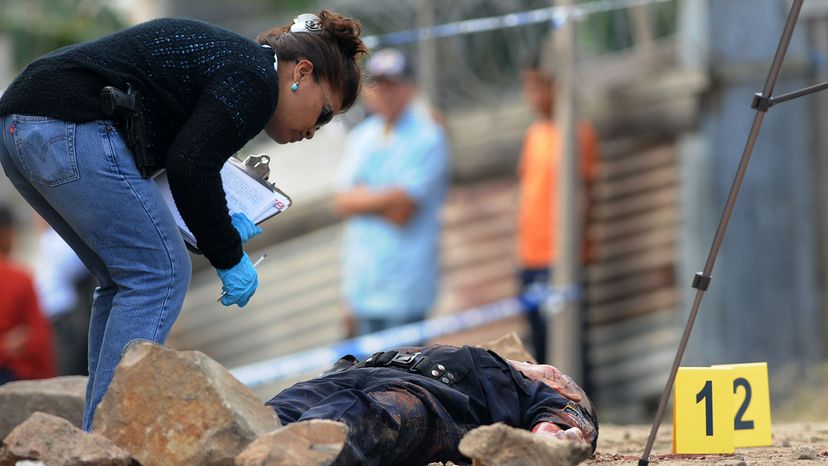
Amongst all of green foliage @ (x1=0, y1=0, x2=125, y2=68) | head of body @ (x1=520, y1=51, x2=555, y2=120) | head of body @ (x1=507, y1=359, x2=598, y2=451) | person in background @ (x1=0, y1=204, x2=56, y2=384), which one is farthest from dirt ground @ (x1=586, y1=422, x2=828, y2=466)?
green foliage @ (x1=0, y1=0, x2=125, y2=68)

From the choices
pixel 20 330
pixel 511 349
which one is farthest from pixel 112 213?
pixel 20 330

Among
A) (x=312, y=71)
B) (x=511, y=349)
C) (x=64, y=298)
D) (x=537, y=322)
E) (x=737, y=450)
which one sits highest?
(x=312, y=71)

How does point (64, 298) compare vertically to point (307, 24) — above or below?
below

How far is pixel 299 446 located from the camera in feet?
10.3

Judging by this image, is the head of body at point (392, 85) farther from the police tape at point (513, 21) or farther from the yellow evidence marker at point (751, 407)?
the yellow evidence marker at point (751, 407)

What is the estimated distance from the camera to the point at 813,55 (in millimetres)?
7590

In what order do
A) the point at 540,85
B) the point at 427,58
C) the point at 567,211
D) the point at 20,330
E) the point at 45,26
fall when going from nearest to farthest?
1. the point at 20,330
2. the point at 567,211
3. the point at 540,85
4. the point at 427,58
5. the point at 45,26

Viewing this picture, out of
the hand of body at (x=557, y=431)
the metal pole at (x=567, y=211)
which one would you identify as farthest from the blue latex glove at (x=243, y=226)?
the metal pole at (x=567, y=211)

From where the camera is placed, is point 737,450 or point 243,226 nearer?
point 243,226

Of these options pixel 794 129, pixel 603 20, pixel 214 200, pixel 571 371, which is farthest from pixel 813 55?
pixel 214 200

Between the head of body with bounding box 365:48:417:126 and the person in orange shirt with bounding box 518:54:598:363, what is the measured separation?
77 centimetres

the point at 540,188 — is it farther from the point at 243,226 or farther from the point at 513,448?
the point at 513,448

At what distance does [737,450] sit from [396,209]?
281cm

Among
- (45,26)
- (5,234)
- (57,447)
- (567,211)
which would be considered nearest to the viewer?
(57,447)
